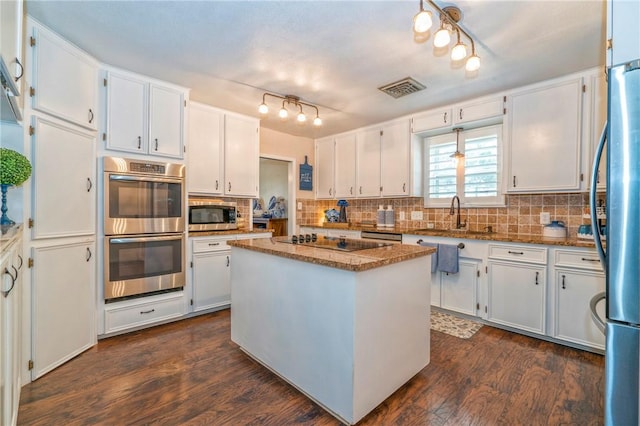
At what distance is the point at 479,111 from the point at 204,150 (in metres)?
3.08

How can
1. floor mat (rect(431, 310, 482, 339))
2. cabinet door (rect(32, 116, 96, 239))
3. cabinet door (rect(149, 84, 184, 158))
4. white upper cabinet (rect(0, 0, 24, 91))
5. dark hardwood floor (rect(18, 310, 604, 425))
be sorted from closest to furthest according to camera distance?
1. white upper cabinet (rect(0, 0, 24, 91))
2. dark hardwood floor (rect(18, 310, 604, 425))
3. cabinet door (rect(32, 116, 96, 239))
4. floor mat (rect(431, 310, 482, 339))
5. cabinet door (rect(149, 84, 184, 158))

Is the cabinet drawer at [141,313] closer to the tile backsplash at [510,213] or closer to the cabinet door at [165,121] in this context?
the cabinet door at [165,121]

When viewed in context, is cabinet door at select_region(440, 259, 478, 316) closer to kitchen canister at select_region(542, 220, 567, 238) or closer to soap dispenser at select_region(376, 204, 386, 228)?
kitchen canister at select_region(542, 220, 567, 238)

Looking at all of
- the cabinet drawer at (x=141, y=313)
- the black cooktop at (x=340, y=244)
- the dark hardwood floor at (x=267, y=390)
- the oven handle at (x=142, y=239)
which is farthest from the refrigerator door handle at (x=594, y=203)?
the cabinet drawer at (x=141, y=313)

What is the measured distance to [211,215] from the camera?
3.58 metres

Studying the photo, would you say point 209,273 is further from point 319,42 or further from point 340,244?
point 319,42

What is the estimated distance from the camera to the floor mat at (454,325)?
9.12 feet

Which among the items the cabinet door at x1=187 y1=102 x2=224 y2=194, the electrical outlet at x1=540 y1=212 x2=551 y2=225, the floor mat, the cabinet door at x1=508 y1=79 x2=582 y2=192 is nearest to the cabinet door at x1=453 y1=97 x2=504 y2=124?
the cabinet door at x1=508 y1=79 x2=582 y2=192

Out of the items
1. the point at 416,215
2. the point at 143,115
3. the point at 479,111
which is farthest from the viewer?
the point at 416,215

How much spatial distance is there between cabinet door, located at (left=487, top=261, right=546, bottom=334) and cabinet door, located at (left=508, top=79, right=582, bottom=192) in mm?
793

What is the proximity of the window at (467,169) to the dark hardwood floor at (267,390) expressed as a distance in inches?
65.5

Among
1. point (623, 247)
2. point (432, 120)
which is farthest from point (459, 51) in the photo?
point (432, 120)

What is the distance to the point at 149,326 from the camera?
290 cm

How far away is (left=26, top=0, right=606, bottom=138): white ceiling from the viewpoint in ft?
6.10
